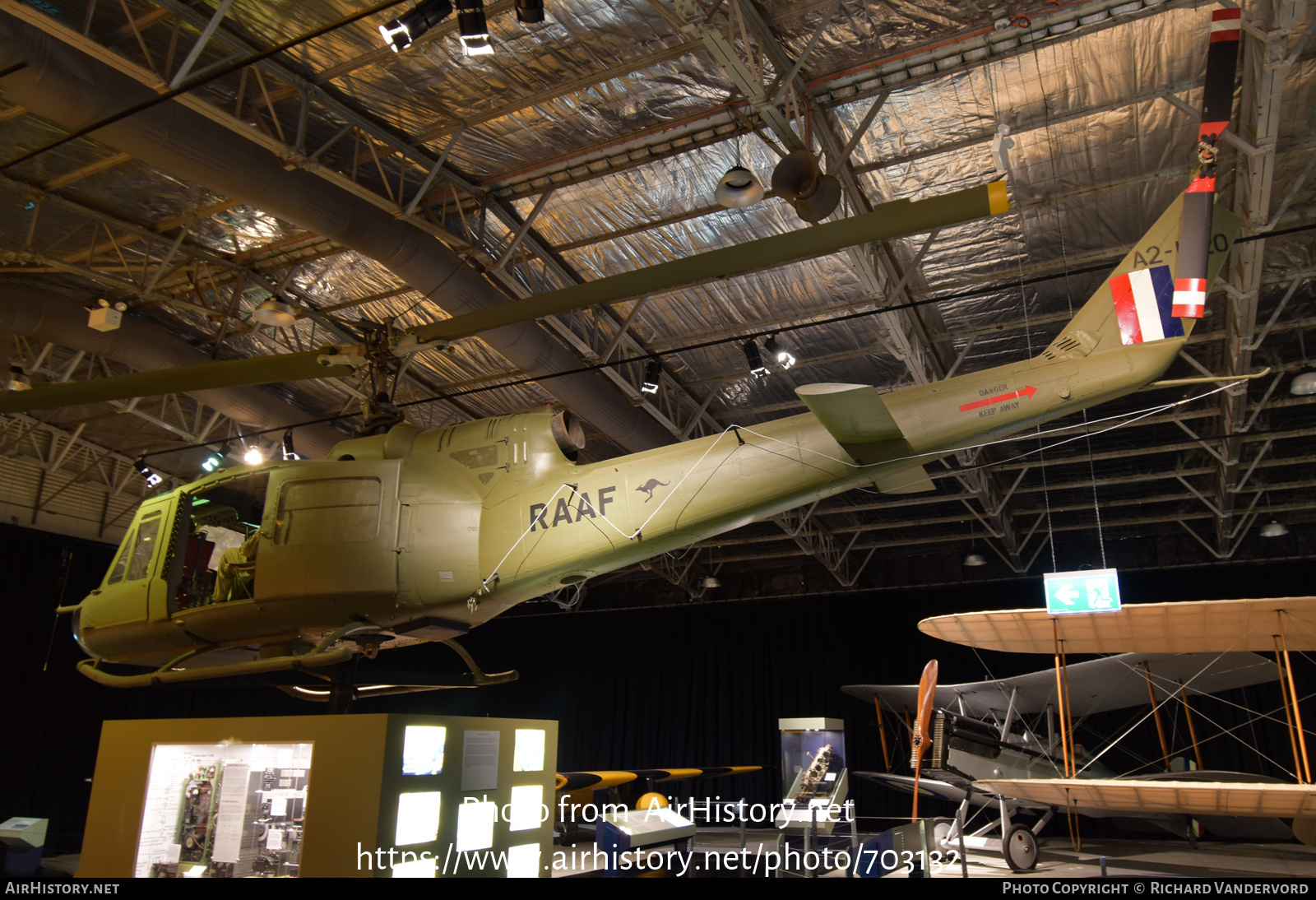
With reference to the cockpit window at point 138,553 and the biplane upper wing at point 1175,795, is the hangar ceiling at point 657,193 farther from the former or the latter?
the cockpit window at point 138,553

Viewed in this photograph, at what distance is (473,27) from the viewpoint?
4.63 metres

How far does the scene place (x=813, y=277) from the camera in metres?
9.41

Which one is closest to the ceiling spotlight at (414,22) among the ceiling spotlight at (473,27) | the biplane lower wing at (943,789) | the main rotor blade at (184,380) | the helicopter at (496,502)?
the ceiling spotlight at (473,27)

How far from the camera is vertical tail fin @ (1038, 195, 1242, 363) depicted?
4.48 m

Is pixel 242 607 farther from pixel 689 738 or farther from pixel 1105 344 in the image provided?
pixel 689 738

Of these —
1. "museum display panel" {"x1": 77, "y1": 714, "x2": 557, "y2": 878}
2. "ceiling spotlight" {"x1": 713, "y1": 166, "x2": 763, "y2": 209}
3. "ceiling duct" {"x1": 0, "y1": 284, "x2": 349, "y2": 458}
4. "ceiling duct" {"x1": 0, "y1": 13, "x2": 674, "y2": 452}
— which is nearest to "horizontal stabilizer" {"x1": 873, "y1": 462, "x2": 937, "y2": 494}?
"museum display panel" {"x1": 77, "y1": 714, "x2": 557, "y2": 878}

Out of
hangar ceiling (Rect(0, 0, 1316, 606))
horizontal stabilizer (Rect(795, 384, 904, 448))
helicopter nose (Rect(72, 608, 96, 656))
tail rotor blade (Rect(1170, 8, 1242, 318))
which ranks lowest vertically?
helicopter nose (Rect(72, 608, 96, 656))

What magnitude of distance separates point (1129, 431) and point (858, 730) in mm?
8007

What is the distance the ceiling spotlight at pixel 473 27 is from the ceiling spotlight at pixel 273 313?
5.69 meters

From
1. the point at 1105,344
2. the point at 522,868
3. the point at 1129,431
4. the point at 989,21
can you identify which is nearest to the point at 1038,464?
the point at 1129,431

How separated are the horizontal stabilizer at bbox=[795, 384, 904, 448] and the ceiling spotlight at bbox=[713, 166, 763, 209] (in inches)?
117

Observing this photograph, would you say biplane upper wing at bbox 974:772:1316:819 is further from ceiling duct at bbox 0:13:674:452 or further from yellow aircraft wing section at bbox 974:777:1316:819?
ceiling duct at bbox 0:13:674:452

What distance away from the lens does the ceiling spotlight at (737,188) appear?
22.1ft

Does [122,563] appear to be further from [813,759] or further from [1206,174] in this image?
[813,759]
